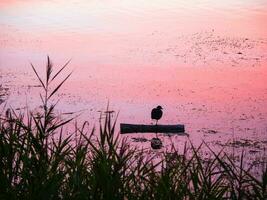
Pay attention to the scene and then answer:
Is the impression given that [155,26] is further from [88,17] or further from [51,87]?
[51,87]

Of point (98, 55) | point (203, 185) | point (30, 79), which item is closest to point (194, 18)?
point (98, 55)

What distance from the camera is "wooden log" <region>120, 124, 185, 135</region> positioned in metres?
13.6

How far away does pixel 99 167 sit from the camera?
4.16m

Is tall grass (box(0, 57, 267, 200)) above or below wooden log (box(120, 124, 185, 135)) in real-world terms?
above

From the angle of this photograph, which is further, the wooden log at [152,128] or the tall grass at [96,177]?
the wooden log at [152,128]

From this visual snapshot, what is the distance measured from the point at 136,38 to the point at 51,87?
Answer: 12.3 m

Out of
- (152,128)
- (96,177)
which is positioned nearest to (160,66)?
(152,128)

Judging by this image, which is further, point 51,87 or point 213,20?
point 213,20

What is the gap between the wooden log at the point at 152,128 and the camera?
13594 millimetres

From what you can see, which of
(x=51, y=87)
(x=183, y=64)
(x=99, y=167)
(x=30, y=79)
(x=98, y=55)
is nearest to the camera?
(x=99, y=167)

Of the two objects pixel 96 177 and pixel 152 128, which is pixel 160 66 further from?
pixel 96 177

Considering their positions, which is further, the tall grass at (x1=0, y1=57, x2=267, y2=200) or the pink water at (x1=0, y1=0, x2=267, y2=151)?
the pink water at (x1=0, y1=0, x2=267, y2=151)

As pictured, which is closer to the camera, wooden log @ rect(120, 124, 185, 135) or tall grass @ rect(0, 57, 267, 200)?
tall grass @ rect(0, 57, 267, 200)

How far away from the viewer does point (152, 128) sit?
1376 cm
